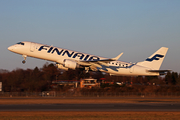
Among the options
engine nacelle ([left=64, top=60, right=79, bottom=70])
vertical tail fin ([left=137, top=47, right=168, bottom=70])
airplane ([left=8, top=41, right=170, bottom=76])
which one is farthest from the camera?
vertical tail fin ([left=137, top=47, right=168, bottom=70])

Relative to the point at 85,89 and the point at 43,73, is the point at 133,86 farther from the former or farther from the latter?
the point at 43,73

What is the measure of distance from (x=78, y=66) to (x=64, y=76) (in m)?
52.9

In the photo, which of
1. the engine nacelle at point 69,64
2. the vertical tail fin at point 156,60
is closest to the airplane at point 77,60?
the engine nacelle at point 69,64

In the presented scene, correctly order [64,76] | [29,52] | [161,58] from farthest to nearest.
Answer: [64,76] < [161,58] < [29,52]

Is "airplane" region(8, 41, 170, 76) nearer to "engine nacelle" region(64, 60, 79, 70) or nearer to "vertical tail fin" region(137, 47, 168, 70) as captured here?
"engine nacelle" region(64, 60, 79, 70)

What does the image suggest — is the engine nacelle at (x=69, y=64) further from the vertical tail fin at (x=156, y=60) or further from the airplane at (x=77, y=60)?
the vertical tail fin at (x=156, y=60)

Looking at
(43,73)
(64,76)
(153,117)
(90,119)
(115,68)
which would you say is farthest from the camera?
(64,76)

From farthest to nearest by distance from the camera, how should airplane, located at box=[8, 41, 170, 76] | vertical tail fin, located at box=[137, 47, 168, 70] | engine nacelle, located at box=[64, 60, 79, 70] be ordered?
vertical tail fin, located at box=[137, 47, 168, 70] → airplane, located at box=[8, 41, 170, 76] → engine nacelle, located at box=[64, 60, 79, 70]

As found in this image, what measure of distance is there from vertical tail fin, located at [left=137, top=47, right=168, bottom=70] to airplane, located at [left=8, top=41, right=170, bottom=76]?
2.44ft

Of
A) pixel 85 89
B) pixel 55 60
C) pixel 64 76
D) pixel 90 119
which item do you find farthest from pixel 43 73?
pixel 90 119

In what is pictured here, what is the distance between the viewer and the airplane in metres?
40.7

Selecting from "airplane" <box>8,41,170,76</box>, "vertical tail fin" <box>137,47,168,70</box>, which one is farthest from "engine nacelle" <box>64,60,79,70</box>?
"vertical tail fin" <box>137,47,168,70</box>

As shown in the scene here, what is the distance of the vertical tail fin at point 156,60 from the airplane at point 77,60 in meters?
0.74

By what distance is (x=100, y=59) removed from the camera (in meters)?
43.2
